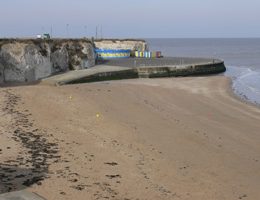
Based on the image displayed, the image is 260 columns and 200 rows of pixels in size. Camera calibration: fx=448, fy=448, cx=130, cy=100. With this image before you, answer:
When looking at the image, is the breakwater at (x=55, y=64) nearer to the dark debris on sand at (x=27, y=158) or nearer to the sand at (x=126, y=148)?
the sand at (x=126, y=148)

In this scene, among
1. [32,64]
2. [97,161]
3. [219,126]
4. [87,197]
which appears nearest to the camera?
[87,197]

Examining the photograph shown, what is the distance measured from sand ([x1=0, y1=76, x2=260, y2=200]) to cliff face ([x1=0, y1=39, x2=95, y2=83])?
314 inches

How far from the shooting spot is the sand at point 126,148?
9664 millimetres

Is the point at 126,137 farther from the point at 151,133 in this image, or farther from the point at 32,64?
the point at 32,64

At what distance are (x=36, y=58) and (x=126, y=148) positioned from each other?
21.8 m

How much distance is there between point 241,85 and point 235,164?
83.6 ft

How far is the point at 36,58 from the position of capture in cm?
3338

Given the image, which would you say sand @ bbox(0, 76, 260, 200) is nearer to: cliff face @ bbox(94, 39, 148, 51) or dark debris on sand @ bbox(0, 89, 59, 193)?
dark debris on sand @ bbox(0, 89, 59, 193)

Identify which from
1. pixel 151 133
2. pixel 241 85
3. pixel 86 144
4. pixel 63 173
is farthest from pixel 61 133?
pixel 241 85

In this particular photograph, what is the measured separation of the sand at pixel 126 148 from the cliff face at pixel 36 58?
26.2 feet

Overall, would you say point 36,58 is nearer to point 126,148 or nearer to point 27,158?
point 126,148

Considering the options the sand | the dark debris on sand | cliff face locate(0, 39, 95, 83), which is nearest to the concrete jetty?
cliff face locate(0, 39, 95, 83)

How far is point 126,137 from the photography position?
1470 centimetres

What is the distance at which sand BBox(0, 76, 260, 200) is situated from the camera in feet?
31.7
